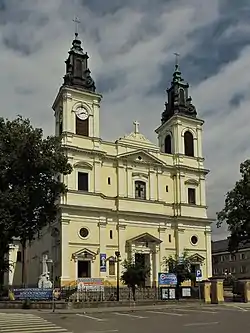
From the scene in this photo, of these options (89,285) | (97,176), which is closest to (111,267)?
(97,176)

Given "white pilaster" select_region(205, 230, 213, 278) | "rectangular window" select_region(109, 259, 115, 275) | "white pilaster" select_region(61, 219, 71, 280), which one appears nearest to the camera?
"white pilaster" select_region(61, 219, 71, 280)

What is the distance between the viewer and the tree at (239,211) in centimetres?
5106

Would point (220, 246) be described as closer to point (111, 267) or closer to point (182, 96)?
point (182, 96)

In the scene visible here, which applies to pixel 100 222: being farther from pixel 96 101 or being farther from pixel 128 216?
pixel 96 101

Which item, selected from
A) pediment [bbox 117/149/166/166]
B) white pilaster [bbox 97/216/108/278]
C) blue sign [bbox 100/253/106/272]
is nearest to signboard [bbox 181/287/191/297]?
blue sign [bbox 100/253/106/272]

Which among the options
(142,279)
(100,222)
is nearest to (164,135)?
(100,222)

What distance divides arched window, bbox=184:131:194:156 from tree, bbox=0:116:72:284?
83.8 feet

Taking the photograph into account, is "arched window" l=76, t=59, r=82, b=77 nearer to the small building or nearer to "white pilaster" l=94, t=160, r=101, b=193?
"white pilaster" l=94, t=160, r=101, b=193

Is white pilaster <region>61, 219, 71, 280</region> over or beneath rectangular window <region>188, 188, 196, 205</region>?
beneath

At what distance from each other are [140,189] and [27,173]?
20894 millimetres

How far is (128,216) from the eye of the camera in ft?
179

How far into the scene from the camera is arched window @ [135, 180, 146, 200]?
186ft

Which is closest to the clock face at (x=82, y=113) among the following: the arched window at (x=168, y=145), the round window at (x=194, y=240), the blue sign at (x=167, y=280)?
the arched window at (x=168, y=145)

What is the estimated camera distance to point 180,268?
49281mm
